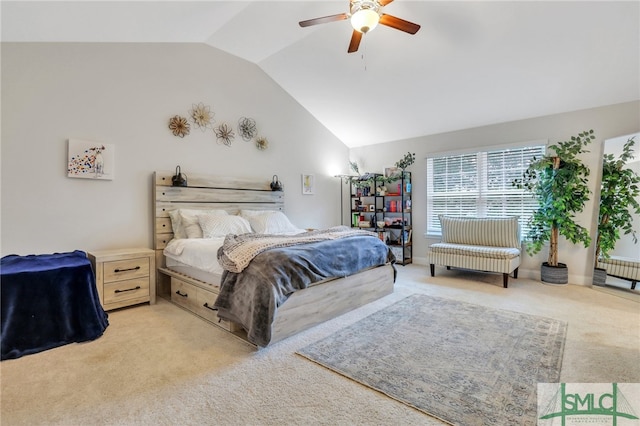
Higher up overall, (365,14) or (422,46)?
(422,46)

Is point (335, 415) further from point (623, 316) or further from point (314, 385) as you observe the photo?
point (623, 316)

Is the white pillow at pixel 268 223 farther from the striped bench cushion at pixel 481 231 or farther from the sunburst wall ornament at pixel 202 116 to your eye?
the striped bench cushion at pixel 481 231

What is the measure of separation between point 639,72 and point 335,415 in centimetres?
465

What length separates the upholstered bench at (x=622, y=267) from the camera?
3451mm

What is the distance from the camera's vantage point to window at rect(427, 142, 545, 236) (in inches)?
181

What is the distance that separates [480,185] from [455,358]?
11.7 feet

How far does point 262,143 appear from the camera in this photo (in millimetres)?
4852

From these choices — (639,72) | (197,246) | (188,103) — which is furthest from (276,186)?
(639,72)

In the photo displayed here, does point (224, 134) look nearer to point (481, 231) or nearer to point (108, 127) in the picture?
point (108, 127)

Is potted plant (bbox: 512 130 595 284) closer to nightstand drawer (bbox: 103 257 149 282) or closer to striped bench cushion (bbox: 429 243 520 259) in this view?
striped bench cushion (bbox: 429 243 520 259)

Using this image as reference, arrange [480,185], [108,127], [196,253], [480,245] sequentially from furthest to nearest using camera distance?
1. [480,185]
2. [480,245]
3. [108,127]
4. [196,253]

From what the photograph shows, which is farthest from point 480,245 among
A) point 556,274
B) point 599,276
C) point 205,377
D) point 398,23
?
point 205,377

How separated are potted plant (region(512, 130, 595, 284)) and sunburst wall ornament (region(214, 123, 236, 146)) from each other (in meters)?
4.22

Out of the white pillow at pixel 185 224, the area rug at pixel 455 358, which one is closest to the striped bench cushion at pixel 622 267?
the area rug at pixel 455 358
